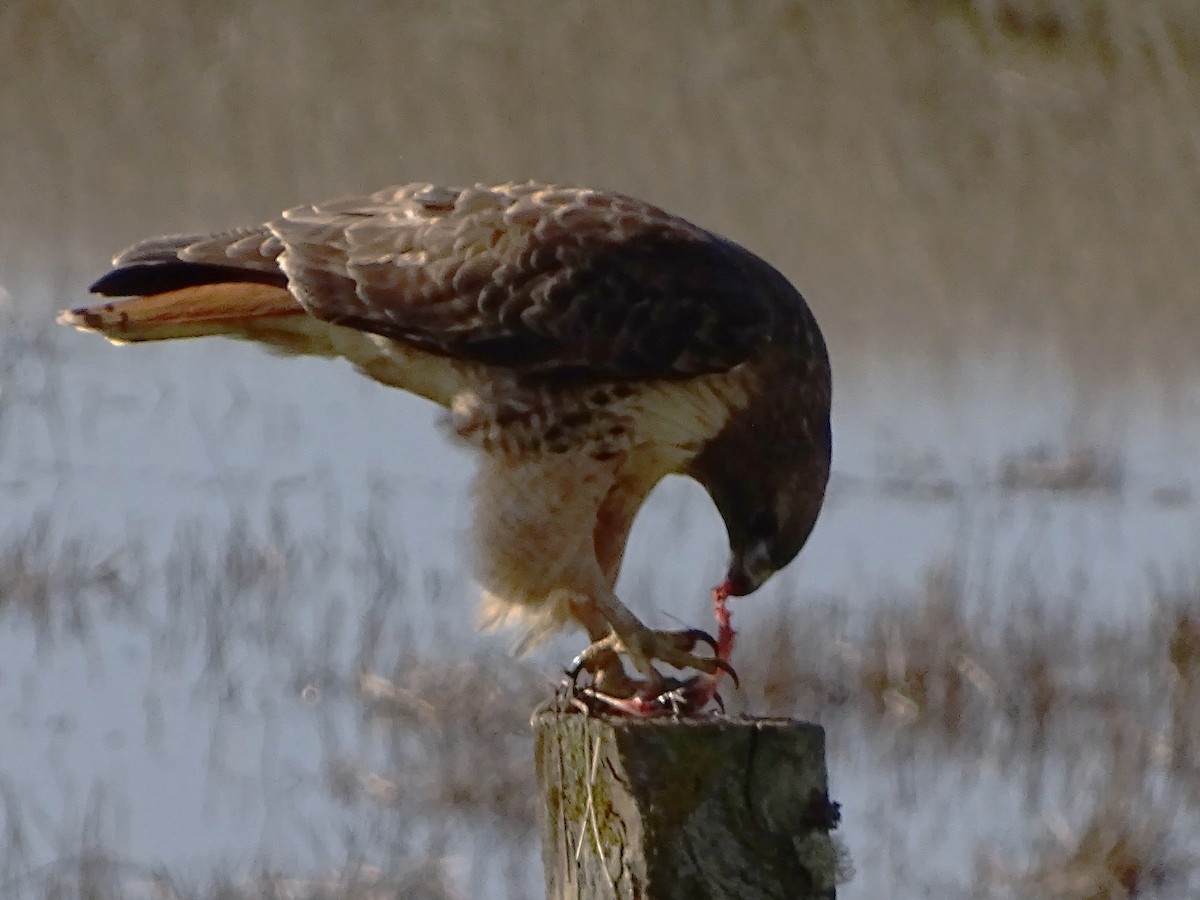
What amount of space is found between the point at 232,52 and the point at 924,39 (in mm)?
3378

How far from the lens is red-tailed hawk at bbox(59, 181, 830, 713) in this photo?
4.78m

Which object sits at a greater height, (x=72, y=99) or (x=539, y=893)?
(x=72, y=99)

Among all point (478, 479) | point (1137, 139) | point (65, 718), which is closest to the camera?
point (478, 479)

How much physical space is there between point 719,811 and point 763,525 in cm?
131

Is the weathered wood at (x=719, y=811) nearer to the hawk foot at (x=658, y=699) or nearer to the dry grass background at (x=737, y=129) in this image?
the hawk foot at (x=658, y=699)

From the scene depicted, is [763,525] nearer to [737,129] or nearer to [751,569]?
[751,569]

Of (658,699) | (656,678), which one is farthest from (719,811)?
(656,678)

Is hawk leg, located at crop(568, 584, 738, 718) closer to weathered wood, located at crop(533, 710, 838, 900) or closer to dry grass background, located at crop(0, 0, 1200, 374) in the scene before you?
weathered wood, located at crop(533, 710, 838, 900)

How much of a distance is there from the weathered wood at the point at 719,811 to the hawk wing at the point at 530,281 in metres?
1.22

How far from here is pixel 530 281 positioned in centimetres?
483

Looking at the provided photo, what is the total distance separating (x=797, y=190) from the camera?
10.7 m

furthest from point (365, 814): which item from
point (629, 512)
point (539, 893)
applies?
point (629, 512)

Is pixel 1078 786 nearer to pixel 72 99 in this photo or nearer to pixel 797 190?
pixel 797 190

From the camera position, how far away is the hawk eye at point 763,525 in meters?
4.92
